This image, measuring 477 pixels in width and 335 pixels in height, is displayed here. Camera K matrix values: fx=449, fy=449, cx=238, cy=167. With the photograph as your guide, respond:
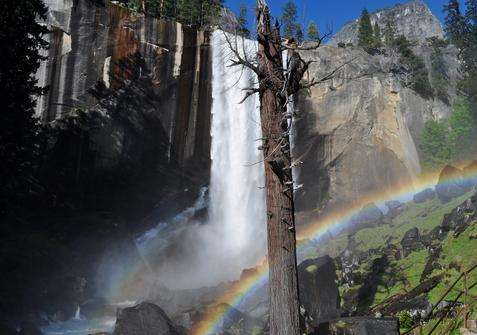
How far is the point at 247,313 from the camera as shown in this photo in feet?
56.5

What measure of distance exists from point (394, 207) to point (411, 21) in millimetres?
135230

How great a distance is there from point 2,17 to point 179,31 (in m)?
13.3

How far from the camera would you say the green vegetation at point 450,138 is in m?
41.8

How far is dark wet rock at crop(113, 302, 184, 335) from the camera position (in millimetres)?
13539

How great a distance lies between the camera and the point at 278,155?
24.8ft

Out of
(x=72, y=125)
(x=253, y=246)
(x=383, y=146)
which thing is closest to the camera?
(x=72, y=125)

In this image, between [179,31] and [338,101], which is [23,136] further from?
[338,101]

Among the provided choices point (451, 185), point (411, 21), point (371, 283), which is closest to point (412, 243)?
point (371, 283)

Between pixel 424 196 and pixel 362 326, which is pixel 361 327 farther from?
pixel 424 196

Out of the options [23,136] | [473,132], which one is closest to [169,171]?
[23,136]

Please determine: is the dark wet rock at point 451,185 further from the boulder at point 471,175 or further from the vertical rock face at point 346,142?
the vertical rock face at point 346,142

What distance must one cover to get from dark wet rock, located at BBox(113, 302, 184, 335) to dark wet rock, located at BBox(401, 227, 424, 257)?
9.65 metres

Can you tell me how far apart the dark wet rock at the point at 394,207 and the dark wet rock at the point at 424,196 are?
1236 mm

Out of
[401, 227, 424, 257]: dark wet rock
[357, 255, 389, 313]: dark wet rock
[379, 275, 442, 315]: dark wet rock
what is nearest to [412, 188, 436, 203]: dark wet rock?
[401, 227, 424, 257]: dark wet rock
